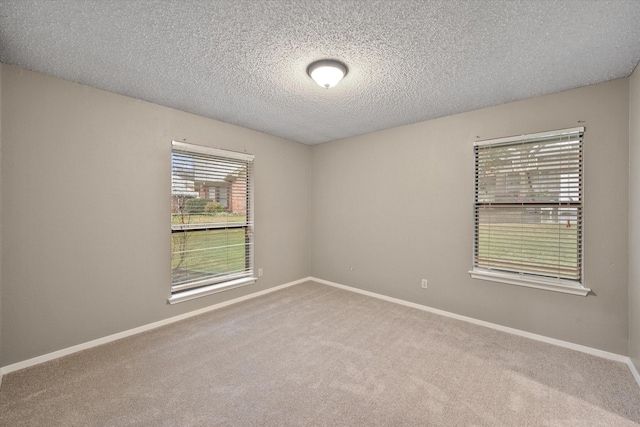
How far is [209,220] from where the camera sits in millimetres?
3463

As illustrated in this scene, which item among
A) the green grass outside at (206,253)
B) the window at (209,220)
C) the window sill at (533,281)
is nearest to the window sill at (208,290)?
the window at (209,220)

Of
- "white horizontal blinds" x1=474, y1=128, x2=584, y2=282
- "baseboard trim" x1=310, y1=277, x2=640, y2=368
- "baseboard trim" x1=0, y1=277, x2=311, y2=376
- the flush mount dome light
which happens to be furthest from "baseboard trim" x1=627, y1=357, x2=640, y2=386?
"baseboard trim" x1=0, y1=277, x2=311, y2=376

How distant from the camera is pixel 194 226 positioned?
10.9ft

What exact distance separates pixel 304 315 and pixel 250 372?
46.7 inches

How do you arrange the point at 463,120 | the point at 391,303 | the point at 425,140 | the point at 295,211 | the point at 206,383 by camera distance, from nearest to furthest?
1. the point at 206,383
2. the point at 463,120
3. the point at 425,140
4. the point at 391,303
5. the point at 295,211

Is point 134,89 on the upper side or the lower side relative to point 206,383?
upper

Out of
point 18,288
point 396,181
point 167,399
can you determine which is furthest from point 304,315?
point 18,288

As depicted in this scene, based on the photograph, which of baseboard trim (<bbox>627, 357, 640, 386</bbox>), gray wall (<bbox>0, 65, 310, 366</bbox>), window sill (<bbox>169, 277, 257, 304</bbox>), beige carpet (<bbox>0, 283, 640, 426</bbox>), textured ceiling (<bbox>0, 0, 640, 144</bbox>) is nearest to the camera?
textured ceiling (<bbox>0, 0, 640, 144</bbox>)

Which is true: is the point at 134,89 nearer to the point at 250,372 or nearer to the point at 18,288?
the point at 18,288

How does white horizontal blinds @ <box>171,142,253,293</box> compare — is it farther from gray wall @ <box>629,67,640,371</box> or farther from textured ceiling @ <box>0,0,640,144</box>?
gray wall @ <box>629,67,640,371</box>

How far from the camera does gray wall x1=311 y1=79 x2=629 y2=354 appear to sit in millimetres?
2385

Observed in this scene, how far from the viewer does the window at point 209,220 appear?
126 inches

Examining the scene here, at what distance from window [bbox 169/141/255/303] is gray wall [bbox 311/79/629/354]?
1.40 m

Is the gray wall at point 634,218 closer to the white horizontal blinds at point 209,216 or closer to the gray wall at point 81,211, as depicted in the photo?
the white horizontal blinds at point 209,216
